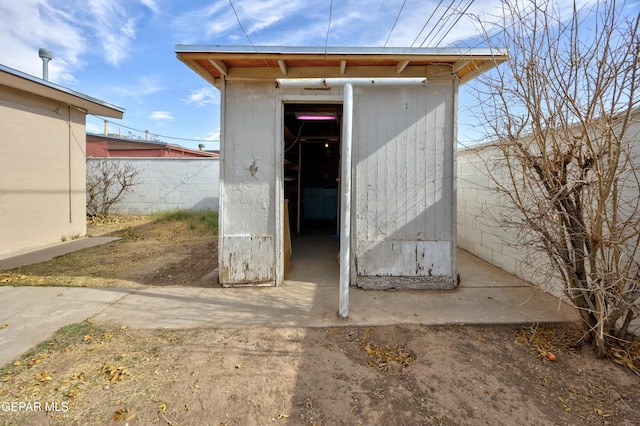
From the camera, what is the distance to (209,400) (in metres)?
1.76

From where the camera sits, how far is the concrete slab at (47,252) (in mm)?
4863

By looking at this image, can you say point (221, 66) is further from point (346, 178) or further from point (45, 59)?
point (45, 59)

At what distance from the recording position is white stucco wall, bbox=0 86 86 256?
222 inches

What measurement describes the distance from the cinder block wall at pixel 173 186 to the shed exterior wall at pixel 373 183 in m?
7.68

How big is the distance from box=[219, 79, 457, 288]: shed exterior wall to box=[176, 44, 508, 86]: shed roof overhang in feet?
0.60

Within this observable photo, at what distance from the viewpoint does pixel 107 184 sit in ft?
33.3

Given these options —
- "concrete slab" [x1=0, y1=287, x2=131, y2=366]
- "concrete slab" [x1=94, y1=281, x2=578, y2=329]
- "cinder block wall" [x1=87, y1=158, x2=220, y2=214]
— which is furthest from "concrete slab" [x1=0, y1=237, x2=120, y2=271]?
"cinder block wall" [x1=87, y1=158, x2=220, y2=214]

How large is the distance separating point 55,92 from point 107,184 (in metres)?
4.97

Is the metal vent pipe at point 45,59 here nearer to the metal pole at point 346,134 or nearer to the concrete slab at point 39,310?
the concrete slab at point 39,310

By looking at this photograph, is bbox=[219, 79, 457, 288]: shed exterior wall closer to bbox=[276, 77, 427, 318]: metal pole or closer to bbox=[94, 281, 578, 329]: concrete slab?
bbox=[94, 281, 578, 329]: concrete slab

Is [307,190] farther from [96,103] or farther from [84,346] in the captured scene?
[84,346]

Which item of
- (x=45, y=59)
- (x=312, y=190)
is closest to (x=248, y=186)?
(x=312, y=190)

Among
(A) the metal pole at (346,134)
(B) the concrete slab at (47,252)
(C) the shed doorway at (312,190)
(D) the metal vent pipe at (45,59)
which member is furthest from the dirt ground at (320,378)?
(D) the metal vent pipe at (45,59)

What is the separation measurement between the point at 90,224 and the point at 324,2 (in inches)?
370
